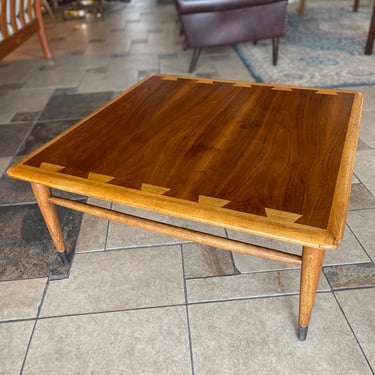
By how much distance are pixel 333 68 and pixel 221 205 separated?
2.16m

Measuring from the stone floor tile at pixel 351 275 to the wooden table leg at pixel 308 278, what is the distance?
0.23 m

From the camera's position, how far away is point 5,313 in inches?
38.6

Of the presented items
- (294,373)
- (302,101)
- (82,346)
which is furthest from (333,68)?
(82,346)

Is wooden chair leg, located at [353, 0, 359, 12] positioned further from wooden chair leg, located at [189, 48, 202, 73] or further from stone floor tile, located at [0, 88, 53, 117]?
stone floor tile, located at [0, 88, 53, 117]

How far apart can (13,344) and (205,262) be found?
55 centimetres

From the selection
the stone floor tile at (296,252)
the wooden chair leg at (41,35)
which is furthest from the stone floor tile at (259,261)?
the wooden chair leg at (41,35)

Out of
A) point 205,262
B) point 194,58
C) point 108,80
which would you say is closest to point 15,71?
point 108,80

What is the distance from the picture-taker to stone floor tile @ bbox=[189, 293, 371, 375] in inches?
32.3

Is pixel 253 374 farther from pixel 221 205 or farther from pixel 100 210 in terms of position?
pixel 100 210

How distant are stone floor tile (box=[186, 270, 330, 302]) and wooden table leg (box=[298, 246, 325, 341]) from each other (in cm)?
17

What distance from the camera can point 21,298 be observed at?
1020 mm

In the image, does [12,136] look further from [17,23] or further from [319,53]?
[319,53]

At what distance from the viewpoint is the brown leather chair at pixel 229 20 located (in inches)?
91.0

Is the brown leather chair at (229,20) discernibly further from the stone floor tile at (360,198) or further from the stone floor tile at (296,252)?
the stone floor tile at (296,252)
